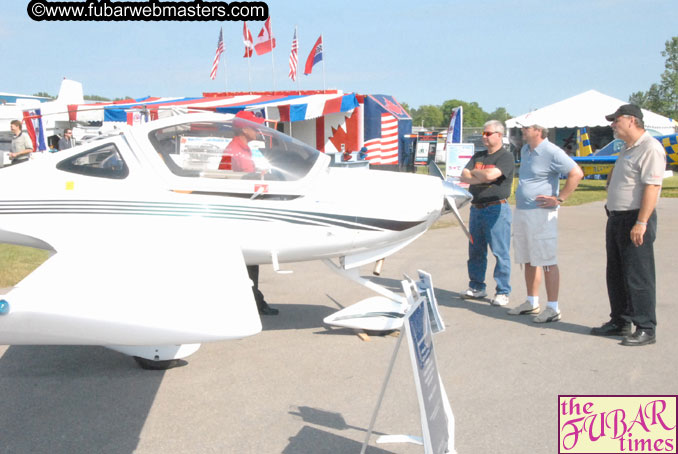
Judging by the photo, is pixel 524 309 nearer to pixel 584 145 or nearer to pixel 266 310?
pixel 266 310

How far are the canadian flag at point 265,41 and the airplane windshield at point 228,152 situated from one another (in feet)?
69.2

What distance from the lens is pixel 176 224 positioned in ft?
13.6

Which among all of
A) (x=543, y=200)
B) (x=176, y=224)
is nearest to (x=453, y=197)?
(x=543, y=200)

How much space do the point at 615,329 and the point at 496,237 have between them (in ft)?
4.69

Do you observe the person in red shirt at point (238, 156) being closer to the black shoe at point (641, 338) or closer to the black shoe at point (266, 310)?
the black shoe at point (266, 310)

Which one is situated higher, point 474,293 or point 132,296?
point 132,296

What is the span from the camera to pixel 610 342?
5012 millimetres

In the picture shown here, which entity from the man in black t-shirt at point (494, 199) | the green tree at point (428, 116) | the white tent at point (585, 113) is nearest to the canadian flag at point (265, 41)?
the white tent at point (585, 113)

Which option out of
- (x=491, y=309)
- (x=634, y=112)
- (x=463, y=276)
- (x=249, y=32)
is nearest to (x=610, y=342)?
(x=491, y=309)

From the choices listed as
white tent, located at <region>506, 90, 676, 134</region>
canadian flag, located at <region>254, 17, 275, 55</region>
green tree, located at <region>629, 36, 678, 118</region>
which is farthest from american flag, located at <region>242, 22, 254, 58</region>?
green tree, located at <region>629, 36, 678, 118</region>

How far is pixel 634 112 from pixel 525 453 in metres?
2.94

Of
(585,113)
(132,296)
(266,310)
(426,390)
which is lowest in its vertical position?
(266,310)

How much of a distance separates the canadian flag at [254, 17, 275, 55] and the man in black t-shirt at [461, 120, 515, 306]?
2003 cm

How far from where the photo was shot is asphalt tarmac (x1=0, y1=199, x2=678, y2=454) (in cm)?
344
